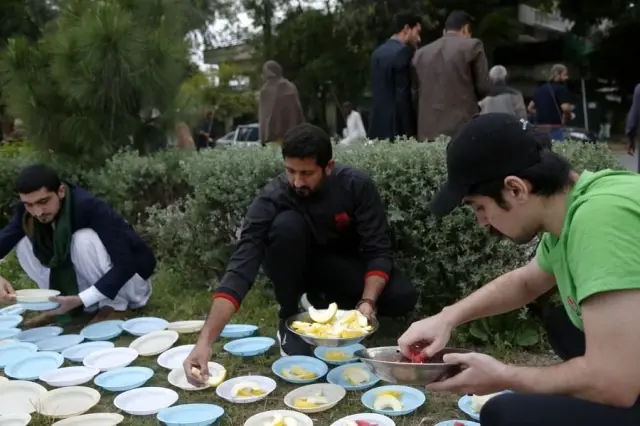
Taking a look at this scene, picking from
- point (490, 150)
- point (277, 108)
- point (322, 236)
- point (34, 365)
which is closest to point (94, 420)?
point (34, 365)

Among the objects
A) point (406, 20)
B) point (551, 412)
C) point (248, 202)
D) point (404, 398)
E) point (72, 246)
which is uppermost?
point (406, 20)

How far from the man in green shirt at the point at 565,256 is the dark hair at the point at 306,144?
1.21 m

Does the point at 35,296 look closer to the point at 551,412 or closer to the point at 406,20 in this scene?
the point at 551,412

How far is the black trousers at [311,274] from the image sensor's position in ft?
10.2

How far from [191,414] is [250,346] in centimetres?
77

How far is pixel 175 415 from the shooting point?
8.61ft

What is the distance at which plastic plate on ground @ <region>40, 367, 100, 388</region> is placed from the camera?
3.00 metres

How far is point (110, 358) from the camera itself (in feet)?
10.7

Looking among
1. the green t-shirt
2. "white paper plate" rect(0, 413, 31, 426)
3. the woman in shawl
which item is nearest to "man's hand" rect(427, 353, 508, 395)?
the green t-shirt

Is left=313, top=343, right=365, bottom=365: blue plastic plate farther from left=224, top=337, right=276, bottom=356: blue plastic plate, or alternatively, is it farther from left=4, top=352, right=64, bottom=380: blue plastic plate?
left=4, top=352, right=64, bottom=380: blue plastic plate

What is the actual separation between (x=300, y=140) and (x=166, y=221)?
6.63ft

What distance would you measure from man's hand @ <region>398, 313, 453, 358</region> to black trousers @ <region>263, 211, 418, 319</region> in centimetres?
106

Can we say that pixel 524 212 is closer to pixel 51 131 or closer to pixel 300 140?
pixel 300 140

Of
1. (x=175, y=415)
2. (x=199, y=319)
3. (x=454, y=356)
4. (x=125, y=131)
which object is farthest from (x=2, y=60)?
(x=454, y=356)
